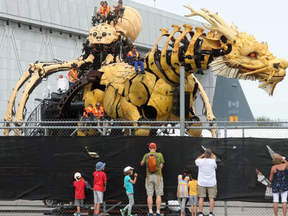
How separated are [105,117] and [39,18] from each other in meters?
22.7

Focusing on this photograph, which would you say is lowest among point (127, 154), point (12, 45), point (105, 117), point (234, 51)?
point (127, 154)

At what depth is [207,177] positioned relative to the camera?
13.4 m

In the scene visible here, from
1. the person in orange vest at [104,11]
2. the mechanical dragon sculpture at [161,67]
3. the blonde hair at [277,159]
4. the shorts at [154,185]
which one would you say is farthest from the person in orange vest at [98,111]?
the blonde hair at [277,159]

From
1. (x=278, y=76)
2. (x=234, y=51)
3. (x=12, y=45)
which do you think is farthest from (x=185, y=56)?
(x=12, y=45)

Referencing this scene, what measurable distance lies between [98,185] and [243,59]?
4573mm

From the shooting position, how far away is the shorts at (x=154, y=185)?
1389cm

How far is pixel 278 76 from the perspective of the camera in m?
14.7

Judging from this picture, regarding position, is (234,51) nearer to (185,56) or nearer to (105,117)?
(185,56)

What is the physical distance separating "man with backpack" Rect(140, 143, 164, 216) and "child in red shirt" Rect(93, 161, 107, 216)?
0.95 m

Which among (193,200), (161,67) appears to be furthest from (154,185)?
(161,67)

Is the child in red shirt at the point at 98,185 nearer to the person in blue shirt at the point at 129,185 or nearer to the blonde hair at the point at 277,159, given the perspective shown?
the person in blue shirt at the point at 129,185

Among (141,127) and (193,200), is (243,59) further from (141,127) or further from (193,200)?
(193,200)

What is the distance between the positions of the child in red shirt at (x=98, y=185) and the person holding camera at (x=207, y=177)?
7.25 ft

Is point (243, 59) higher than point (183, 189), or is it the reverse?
point (243, 59)
